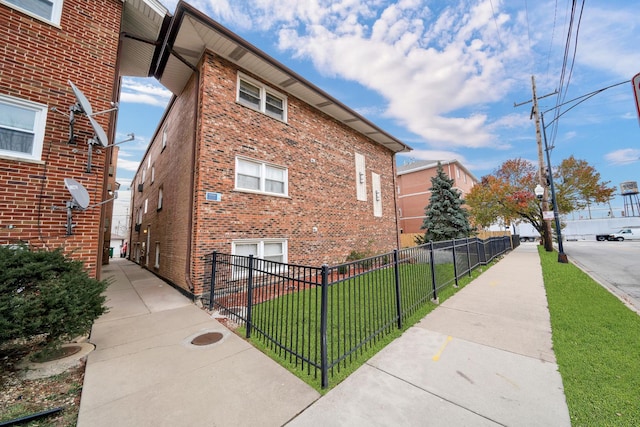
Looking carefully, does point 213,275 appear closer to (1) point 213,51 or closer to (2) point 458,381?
(2) point 458,381

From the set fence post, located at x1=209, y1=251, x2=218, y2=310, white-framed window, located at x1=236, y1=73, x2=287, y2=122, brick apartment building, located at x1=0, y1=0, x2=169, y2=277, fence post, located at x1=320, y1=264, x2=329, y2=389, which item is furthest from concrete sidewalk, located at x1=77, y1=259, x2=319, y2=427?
white-framed window, located at x1=236, y1=73, x2=287, y2=122

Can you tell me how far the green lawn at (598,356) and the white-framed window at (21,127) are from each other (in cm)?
Result: 885

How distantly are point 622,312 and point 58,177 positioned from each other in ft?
37.8

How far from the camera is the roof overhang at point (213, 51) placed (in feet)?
22.2

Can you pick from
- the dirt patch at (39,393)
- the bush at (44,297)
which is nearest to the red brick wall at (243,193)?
the bush at (44,297)

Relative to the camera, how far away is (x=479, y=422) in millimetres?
2389

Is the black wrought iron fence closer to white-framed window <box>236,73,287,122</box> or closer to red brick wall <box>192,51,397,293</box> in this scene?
red brick wall <box>192,51,397,293</box>

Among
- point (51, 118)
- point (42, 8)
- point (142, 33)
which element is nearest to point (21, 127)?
point (51, 118)

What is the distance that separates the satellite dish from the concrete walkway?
2447 mm

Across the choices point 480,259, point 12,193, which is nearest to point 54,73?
point 12,193

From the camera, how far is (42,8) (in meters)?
5.23

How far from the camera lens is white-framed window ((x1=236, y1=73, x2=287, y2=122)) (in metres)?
8.53

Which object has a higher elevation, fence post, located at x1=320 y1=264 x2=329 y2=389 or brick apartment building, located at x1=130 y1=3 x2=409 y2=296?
brick apartment building, located at x1=130 y1=3 x2=409 y2=296

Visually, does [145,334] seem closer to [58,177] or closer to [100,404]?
[100,404]
